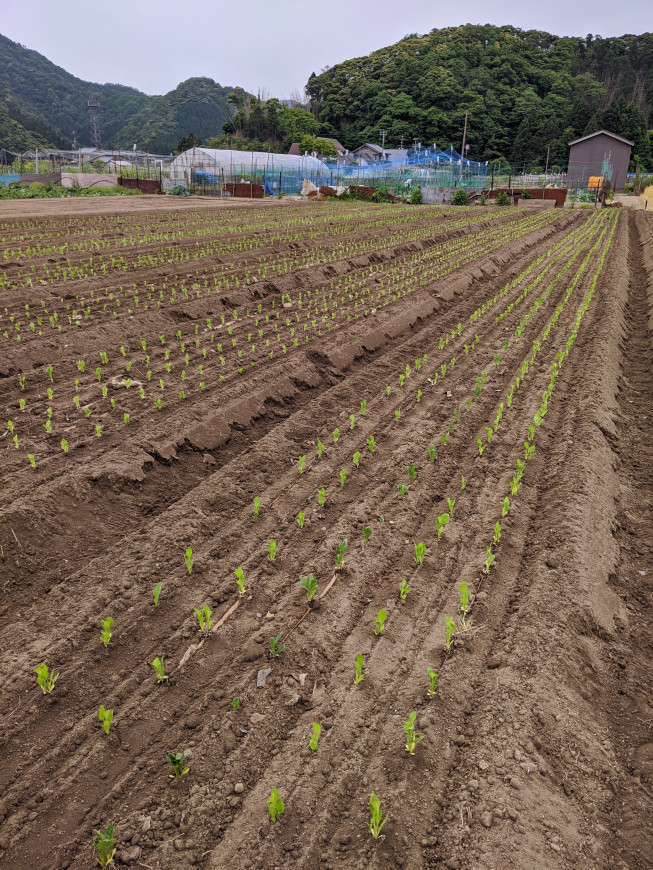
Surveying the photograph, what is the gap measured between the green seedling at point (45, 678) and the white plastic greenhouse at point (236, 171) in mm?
46549

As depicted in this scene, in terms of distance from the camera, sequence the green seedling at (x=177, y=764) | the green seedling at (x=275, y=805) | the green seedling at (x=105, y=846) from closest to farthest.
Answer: the green seedling at (x=105, y=846)
the green seedling at (x=275, y=805)
the green seedling at (x=177, y=764)

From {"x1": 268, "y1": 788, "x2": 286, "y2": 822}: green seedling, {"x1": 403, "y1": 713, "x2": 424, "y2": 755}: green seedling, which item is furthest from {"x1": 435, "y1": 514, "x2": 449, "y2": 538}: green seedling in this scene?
{"x1": 268, "y1": 788, "x2": 286, "y2": 822}: green seedling

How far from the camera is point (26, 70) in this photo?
11419 cm

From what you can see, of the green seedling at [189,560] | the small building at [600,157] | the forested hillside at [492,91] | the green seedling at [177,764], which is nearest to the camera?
the green seedling at [177,764]

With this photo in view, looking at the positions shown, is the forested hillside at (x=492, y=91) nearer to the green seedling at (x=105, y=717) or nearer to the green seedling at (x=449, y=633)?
the green seedling at (x=449, y=633)

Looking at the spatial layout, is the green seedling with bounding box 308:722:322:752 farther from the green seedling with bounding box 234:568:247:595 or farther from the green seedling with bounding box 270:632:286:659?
the green seedling with bounding box 234:568:247:595

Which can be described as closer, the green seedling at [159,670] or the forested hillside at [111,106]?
the green seedling at [159,670]

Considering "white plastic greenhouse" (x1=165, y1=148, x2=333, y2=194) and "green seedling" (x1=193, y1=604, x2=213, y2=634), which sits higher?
"white plastic greenhouse" (x1=165, y1=148, x2=333, y2=194)

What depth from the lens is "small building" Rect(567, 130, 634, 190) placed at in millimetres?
58062

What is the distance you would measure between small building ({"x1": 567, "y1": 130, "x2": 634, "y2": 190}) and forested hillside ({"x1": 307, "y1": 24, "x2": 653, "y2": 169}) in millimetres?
9722

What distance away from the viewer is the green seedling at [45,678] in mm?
3002

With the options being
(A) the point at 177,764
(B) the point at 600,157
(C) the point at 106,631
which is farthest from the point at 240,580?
(B) the point at 600,157

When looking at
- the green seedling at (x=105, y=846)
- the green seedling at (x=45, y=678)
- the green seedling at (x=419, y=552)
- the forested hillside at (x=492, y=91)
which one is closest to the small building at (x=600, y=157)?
the forested hillside at (x=492, y=91)

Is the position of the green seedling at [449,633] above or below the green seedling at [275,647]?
above
